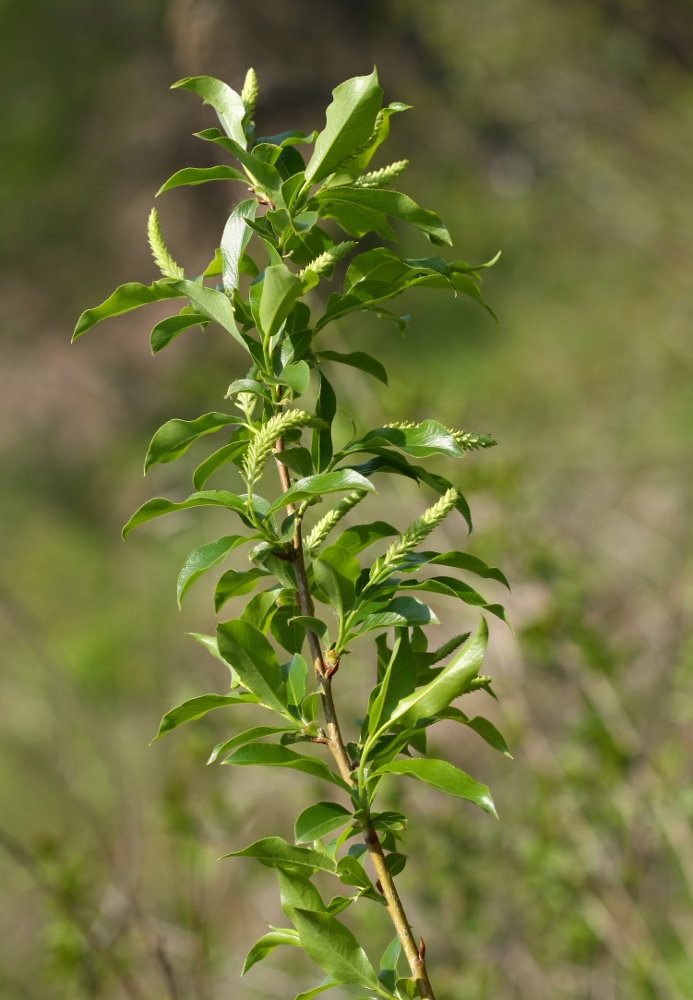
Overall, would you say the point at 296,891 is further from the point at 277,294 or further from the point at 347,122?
the point at 347,122

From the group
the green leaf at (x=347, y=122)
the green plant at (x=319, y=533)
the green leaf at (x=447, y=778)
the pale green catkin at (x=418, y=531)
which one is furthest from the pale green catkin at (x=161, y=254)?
the green leaf at (x=447, y=778)

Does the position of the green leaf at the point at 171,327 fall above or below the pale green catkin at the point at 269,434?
below

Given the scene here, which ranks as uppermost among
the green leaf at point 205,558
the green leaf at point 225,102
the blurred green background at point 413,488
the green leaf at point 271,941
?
the green leaf at point 225,102

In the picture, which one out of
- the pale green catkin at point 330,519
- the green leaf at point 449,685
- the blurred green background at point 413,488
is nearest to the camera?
the green leaf at point 449,685

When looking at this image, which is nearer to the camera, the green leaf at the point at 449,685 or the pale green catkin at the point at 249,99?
the green leaf at the point at 449,685

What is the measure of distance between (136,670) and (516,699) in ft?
7.43

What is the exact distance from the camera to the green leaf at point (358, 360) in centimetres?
63

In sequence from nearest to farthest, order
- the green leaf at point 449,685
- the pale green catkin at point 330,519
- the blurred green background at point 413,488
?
the green leaf at point 449,685 → the pale green catkin at point 330,519 → the blurred green background at point 413,488

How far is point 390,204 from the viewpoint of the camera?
0.58 m

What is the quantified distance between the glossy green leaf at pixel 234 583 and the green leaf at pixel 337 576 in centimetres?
5

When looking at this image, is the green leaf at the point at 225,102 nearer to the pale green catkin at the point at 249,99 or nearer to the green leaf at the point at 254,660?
the pale green catkin at the point at 249,99

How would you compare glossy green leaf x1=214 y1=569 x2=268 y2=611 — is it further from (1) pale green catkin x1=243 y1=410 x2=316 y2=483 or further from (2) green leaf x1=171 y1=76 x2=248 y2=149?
(2) green leaf x1=171 y1=76 x2=248 y2=149

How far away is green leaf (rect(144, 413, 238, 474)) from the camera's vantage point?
586mm

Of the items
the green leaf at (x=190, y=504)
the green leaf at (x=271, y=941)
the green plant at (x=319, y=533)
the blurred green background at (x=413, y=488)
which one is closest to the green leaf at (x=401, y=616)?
the green plant at (x=319, y=533)
